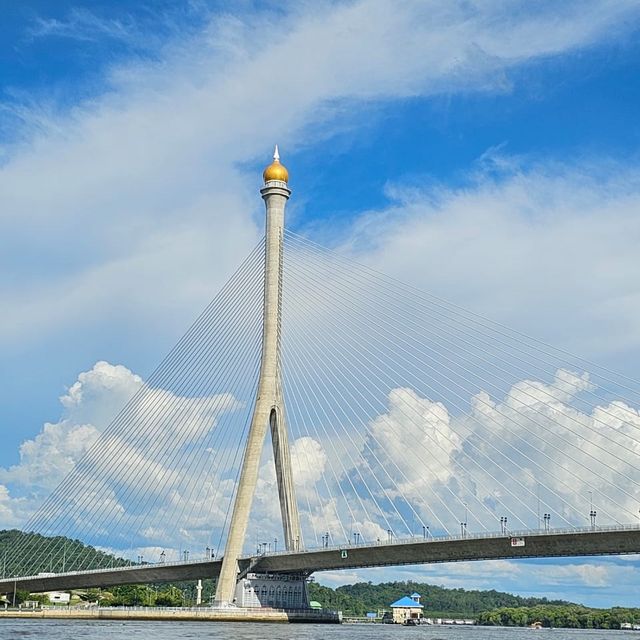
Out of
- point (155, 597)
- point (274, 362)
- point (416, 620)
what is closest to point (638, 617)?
point (416, 620)

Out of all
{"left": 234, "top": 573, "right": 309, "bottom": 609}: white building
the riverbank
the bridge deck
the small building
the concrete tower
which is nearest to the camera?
the bridge deck

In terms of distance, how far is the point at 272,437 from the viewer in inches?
3091

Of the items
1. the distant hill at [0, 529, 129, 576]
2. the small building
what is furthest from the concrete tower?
the small building

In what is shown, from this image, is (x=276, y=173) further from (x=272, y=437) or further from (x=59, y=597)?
(x=59, y=597)

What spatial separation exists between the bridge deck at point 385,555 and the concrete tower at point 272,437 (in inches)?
78.9

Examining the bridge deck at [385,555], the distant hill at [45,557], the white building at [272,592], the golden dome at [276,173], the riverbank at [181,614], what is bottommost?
the riverbank at [181,614]

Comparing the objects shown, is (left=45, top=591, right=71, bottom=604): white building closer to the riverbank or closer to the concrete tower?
the riverbank

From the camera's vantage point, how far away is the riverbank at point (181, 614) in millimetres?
78438

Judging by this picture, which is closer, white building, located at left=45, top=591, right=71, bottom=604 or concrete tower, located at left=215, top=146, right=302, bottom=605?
concrete tower, located at left=215, top=146, right=302, bottom=605

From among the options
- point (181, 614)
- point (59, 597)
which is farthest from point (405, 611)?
point (181, 614)

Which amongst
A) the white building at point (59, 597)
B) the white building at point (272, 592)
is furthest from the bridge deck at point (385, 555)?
the white building at point (59, 597)

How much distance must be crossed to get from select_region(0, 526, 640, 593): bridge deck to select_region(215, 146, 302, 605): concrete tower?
2.00 meters

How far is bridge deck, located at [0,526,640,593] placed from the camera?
214 ft

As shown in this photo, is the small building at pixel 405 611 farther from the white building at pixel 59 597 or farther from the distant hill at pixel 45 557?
the white building at pixel 59 597
